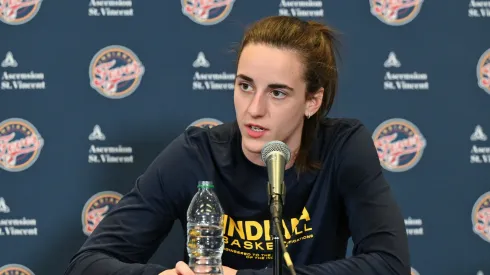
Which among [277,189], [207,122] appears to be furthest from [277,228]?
[207,122]

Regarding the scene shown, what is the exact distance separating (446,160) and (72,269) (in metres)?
1.71

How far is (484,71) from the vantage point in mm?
2918

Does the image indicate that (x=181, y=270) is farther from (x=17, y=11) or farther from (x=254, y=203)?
(x=17, y=11)

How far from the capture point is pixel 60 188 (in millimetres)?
2885

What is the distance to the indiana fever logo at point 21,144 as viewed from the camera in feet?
9.47

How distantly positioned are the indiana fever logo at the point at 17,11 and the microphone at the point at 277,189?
1840 mm

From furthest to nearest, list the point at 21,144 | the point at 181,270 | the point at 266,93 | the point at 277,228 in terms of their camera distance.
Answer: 1. the point at 21,144
2. the point at 266,93
3. the point at 181,270
4. the point at 277,228

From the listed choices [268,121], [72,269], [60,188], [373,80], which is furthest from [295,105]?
[60,188]

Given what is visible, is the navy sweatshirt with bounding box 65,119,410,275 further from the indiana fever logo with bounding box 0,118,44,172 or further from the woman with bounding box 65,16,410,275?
the indiana fever logo with bounding box 0,118,44,172

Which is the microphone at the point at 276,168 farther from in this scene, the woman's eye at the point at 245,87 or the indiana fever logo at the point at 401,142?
the indiana fever logo at the point at 401,142

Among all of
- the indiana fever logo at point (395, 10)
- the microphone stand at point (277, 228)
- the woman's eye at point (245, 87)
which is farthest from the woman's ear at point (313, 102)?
the indiana fever logo at point (395, 10)

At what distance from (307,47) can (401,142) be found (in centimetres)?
108

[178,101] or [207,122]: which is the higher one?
[178,101]

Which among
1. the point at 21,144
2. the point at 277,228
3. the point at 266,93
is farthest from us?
the point at 21,144
